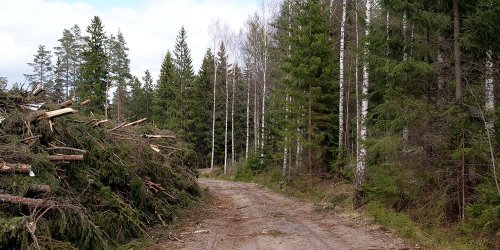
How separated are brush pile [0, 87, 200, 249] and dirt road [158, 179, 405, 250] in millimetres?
1231

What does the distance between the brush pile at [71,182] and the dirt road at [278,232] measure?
1.23 metres

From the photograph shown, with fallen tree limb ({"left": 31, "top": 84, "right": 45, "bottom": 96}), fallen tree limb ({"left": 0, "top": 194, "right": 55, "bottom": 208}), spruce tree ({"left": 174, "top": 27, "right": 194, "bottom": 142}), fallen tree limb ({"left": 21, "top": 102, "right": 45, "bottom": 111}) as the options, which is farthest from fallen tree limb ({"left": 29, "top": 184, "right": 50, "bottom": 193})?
spruce tree ({"left": 174, "top": 27, "right": 194, "bottom": 142})

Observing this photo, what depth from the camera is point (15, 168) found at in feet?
22.6

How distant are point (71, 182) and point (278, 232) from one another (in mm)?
4616

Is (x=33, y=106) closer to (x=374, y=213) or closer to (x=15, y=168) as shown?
(x=15, y=168)

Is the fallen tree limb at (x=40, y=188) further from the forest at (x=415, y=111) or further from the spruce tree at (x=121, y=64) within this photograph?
the spruce tree at (x=121, y=64)

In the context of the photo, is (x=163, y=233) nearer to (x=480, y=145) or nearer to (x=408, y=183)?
(x=408, y=183)

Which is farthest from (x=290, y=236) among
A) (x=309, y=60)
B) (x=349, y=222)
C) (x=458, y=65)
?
(x=309, y=60)

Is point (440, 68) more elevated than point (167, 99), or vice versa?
point (167, 99)

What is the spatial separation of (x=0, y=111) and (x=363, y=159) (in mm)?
9968

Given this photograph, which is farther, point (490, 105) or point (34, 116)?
point (490, 105)

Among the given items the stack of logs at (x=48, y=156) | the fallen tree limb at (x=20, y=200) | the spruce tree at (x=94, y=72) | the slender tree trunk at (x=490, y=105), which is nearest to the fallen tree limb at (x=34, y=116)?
the stack of logs at (x=48, y=156)

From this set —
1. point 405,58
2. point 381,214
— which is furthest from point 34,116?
point 405,58

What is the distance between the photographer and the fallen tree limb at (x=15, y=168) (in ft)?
22.4
